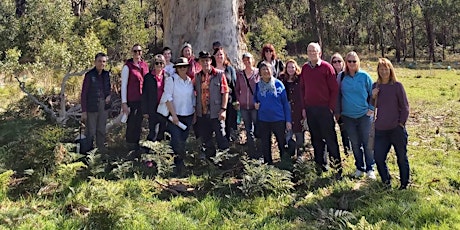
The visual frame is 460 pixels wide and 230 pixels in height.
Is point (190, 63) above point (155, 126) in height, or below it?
above

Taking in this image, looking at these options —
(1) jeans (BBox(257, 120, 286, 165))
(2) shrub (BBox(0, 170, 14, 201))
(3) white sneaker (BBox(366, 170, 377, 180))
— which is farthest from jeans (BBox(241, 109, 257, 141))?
(2) shrub (BBox(0, 170, 14, 201))

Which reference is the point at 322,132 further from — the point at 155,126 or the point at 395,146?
the point at 155,126

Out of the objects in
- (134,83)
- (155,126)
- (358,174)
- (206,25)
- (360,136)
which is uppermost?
(206,25)

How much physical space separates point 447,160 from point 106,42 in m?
17.3

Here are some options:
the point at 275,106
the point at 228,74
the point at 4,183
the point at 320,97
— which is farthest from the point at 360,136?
the point at 4,183

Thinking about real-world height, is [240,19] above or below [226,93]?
above

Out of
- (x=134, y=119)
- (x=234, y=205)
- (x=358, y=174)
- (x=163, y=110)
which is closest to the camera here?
(x=234, y=205)

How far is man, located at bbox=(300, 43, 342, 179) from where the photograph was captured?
519 cm

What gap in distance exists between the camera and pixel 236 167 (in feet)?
19.3

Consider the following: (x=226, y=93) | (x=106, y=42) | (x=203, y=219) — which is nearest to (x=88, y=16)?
(x=106, y=42)

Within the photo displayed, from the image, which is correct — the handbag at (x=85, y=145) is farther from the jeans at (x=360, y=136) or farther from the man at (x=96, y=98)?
the jeans at (x=360, y=136)

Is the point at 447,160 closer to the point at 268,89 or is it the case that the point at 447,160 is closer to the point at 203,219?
the point at 268,89

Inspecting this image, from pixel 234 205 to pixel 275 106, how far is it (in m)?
1.52

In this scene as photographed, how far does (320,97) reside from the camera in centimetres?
524
